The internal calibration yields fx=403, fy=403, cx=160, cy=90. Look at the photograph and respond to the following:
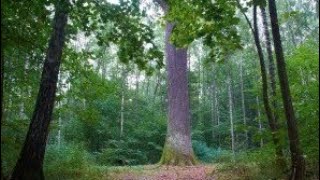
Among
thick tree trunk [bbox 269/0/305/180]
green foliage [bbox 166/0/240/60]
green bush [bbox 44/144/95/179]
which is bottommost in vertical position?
green bush [bbox 44/144/95/179]

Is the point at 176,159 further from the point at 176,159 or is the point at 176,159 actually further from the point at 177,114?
the point at 177,114

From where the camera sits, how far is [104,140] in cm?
2278

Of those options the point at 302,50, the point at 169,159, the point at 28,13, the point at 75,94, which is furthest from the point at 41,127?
the point at 169,159

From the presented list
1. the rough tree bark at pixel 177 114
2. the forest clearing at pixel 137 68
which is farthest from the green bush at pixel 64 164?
the rough tree bark at pixel 177 114

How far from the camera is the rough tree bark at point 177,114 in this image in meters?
14.5

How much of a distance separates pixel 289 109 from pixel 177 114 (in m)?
9.48

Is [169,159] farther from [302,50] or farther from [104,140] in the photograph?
[104,140]

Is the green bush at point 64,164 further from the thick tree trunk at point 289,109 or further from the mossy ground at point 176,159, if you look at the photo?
the thick tree trunk at point 289,109

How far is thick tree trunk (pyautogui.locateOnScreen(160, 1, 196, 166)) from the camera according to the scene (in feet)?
47.6

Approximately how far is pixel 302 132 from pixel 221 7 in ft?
8.03

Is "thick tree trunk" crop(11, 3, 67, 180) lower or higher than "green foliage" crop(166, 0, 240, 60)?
lower

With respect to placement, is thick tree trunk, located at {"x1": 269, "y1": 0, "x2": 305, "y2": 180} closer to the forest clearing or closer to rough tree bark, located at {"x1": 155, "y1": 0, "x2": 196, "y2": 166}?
the forest clearing

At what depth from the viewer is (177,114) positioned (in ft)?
49.7

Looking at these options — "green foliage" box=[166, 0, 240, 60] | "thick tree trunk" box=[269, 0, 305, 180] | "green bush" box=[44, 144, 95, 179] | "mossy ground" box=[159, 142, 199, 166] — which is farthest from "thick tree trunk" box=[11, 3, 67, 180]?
A: "mossy ground" box=[159, 142, 199, 166]
